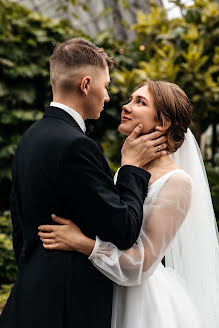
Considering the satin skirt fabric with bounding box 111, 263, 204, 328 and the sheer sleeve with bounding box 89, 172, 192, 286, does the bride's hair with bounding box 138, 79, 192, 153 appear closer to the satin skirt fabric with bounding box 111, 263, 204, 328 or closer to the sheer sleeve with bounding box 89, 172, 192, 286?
the sheer sleeve with bounding box 89, 172, 192, 286

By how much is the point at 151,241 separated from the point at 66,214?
0.49 meters

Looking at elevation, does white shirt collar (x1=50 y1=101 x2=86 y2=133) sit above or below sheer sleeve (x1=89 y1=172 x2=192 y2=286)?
above

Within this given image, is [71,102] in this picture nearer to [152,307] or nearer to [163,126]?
[163,126]

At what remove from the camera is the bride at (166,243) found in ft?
5.95

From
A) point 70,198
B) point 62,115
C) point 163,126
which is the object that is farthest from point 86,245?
point 163,126

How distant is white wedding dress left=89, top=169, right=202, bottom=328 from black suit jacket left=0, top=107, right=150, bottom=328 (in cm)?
20

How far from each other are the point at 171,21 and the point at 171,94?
4536 mm

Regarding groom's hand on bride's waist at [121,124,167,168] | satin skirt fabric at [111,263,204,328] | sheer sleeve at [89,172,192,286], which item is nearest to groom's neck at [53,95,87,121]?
groom's hand on bride's waist at [121,124,167,168]

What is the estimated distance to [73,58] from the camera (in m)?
1.84

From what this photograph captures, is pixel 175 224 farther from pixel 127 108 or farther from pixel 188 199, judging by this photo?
pixel 127 108

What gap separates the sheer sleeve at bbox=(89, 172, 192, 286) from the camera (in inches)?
70.6

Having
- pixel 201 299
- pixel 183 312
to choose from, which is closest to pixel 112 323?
pixel 183 312

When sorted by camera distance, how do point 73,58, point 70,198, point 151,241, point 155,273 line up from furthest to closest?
point 155,273 < point 151,241 < point 73,58 < point 70,198

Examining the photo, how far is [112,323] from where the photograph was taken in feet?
6.62
